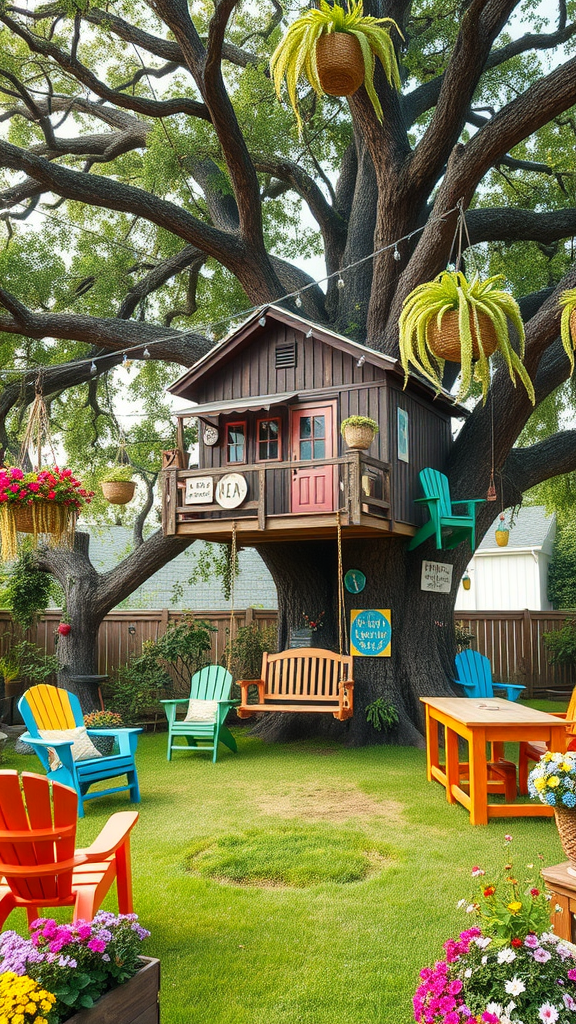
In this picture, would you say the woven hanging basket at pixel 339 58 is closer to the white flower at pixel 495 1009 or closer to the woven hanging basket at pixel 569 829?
the woven hanging basket at pixel 569 829

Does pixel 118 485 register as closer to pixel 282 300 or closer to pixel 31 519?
pixel 31 519

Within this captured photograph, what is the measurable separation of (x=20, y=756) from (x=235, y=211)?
28.6ft

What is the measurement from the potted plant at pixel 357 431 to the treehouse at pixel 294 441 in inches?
6.5

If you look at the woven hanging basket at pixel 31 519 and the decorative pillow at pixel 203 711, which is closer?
the woven hanging basket at pixel 31 519

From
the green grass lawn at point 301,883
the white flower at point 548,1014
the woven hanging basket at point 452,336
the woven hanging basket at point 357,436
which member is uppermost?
the woven hanging basket at point 357,436

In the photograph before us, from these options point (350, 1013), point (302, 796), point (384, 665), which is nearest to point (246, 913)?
point (350, 1013)

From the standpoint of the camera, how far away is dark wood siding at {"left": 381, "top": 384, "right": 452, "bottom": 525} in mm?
9398

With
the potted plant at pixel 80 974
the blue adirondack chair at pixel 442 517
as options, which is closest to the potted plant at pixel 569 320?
the potted plant at pixel 80 974

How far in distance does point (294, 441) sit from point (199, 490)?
1.37 m

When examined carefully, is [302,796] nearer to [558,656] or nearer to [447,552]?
[447,552]

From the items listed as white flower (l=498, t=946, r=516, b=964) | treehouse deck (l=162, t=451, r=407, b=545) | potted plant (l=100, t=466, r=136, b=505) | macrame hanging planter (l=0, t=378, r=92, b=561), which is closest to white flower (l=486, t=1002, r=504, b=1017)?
white flower (l=498, t=946, r=516, b=964)

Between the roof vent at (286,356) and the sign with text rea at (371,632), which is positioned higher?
the roof vent at (286,356)

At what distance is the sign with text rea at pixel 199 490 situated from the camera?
9297mm

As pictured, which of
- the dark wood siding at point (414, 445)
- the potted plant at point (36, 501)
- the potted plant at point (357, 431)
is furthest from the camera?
the dark wood siding at point (414, 445)
